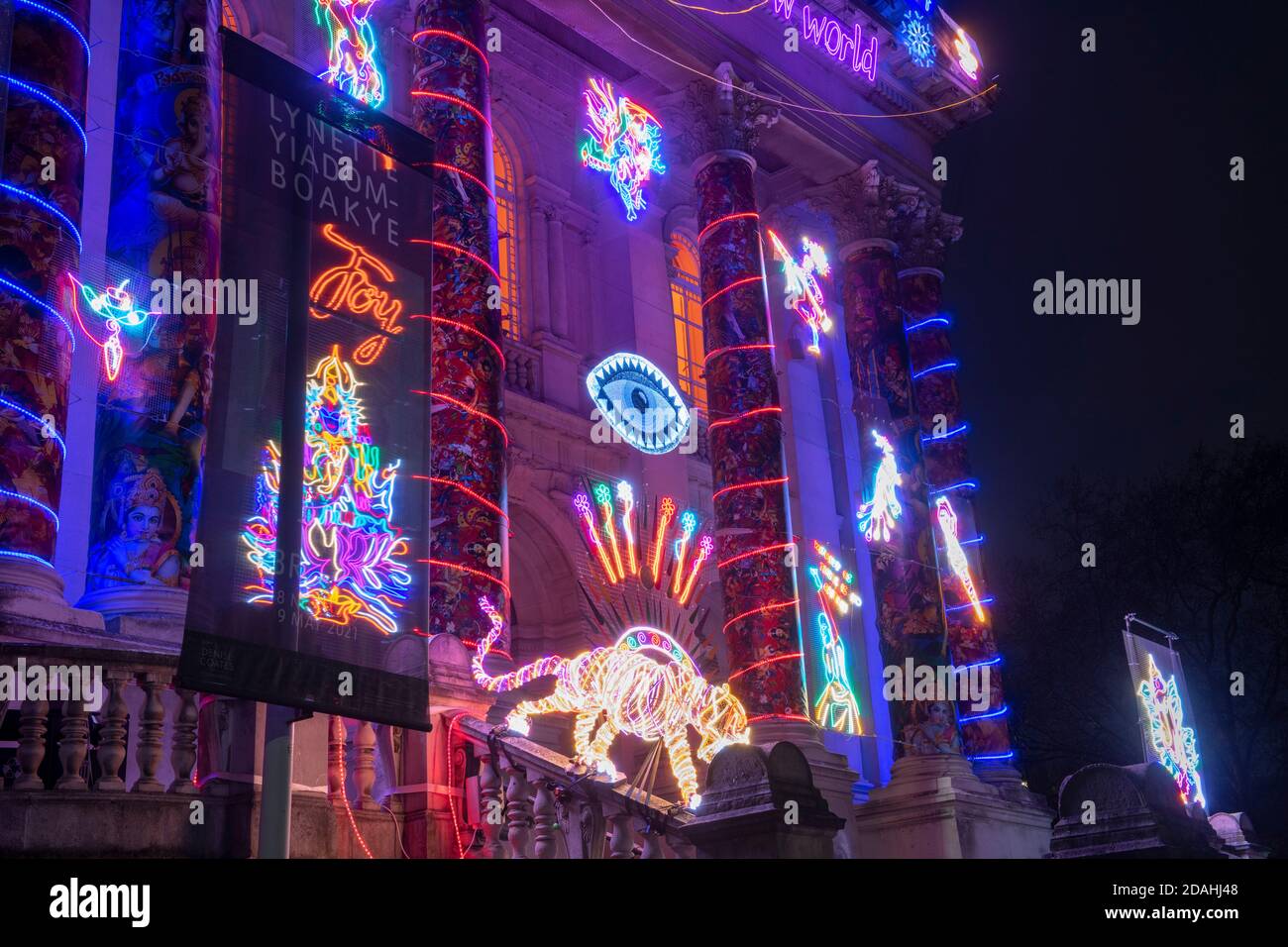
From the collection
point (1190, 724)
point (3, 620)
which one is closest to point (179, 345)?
point (3, 620)

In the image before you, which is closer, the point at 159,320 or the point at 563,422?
the point at 159,320

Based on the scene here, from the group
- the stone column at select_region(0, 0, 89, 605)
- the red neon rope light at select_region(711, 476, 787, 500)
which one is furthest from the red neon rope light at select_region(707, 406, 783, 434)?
the stone column at select_region(0, 0, 89, 605)

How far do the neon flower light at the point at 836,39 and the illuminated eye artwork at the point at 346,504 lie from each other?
1562cm

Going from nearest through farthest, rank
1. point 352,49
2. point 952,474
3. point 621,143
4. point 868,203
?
point 352,49 → point 621,143 → point 952,474 → point 868,203

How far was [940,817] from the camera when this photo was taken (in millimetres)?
19328

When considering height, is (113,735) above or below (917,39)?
below

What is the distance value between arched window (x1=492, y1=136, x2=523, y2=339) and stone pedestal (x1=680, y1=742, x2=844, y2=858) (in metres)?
11.5

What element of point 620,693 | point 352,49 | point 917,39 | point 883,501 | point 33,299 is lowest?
point 620,693

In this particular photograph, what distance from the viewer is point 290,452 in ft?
27.3

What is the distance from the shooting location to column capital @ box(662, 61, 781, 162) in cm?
2102

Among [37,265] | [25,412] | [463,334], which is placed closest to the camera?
[25,412]

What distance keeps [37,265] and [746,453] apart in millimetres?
10737

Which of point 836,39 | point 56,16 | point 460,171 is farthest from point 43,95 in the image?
point 836,39

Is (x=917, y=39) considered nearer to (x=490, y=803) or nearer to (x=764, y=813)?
(x=764, y=813)
